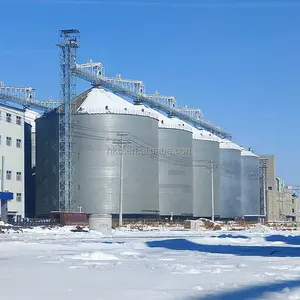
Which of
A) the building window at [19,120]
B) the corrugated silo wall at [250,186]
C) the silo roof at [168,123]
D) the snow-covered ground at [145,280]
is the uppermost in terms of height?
the silo roof at [168,123]

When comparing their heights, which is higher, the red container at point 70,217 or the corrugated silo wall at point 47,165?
the corrugated silo wall at point 47,165

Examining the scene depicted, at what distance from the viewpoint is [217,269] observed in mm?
16891

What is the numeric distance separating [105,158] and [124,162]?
2761 millimetres

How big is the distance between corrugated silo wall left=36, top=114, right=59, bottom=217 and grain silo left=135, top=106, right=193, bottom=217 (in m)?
15.4

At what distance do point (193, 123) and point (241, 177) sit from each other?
57.7 feet

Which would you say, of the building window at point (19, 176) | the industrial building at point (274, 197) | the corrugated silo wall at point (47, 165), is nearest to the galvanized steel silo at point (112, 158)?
the corrugated silo wall at point (47, 165)

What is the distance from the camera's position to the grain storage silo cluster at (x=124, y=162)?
3361 inches

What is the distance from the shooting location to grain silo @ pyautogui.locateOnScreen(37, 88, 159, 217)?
85.1 m

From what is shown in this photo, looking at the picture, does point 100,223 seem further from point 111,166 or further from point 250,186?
point 250,186

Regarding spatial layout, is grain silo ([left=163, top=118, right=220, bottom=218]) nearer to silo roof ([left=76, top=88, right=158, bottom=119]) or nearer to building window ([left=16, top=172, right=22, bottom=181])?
silo roof ([left=76, top=88, right=158, bottom=119])

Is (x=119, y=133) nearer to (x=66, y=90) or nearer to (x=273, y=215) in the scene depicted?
(x=66, y=90)

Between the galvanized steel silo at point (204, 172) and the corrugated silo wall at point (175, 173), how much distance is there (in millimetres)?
3840

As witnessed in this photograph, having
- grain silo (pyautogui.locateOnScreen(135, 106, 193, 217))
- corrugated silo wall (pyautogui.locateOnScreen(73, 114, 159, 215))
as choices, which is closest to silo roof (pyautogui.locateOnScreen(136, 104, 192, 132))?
grain silo (pyautogui.locateOnScreen(135, 106, 193, 217))

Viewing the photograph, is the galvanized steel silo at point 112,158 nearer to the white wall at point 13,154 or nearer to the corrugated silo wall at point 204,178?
the white wall at point 13,154
